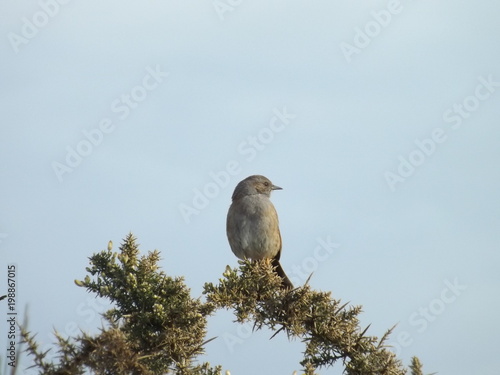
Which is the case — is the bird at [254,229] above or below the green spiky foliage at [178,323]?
above

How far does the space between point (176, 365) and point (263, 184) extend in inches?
220

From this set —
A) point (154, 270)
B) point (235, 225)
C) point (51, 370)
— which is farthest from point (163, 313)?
point (235, 225)

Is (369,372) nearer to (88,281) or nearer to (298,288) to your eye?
(298,288)

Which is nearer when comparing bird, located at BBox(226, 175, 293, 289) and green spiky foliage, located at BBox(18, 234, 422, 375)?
green spiky foliage, located at BBox(18, 234, 422, 375)

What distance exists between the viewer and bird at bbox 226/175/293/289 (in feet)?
27.5

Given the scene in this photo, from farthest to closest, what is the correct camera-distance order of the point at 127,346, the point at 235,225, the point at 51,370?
the point at 235,225 < the point at 127,346 < the point at 51,370

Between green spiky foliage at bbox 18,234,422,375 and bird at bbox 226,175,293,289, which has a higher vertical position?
bird at bbox 226,175,293,289

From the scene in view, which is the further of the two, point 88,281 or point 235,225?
point 235,225

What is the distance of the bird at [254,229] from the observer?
837 centimetres

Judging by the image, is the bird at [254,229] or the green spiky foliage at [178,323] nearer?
the green spiky foliage at [178,323]

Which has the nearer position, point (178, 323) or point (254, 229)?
point (178, 323)

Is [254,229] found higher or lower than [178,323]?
higher

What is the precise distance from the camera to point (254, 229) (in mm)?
8359

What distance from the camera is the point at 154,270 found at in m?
3.92
